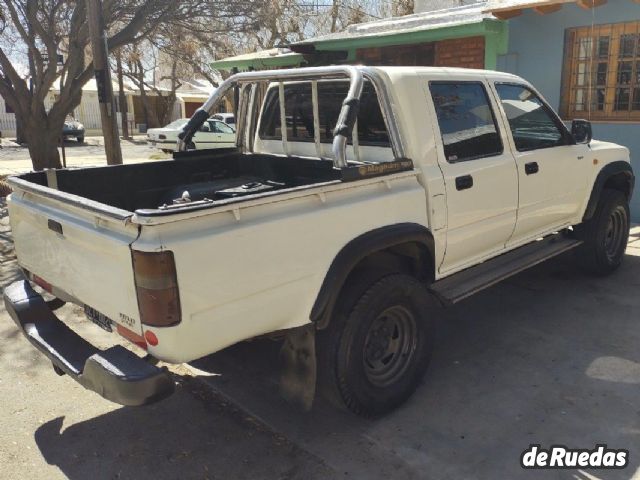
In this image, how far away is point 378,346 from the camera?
341 centimetres

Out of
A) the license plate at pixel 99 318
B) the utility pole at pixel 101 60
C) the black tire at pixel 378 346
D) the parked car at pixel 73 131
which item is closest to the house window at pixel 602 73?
the black tire at pixel 378 346

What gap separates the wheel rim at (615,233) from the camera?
566 cm

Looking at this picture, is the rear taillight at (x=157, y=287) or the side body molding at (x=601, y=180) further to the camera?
the side body molding at (x=601, y=180)

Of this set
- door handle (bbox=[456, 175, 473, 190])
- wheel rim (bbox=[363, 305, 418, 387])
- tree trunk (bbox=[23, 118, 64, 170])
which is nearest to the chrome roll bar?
door handle (bbox=[456, 175, 473, 190])

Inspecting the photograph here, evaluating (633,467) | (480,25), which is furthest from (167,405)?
(480,25)

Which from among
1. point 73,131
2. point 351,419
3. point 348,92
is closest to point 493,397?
point 351,419

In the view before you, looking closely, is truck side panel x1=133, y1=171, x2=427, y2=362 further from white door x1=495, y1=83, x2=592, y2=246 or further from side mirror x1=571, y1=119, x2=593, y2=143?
side mirror x1=571, y1=119, x2=593, y2=143

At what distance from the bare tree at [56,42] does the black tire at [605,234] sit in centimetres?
740

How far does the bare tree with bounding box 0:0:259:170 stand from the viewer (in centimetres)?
979

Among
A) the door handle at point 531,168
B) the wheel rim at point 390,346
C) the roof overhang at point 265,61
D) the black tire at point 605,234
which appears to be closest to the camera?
the wheel rim at point 390,346

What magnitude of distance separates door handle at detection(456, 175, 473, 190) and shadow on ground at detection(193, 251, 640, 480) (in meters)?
1.25

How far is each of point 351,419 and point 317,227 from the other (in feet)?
4.10

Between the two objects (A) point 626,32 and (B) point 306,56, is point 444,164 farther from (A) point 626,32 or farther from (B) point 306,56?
(B) point 306,56

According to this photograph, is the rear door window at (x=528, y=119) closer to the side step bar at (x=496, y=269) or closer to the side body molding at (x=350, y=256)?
the side step bar at (x=496, y=269)
